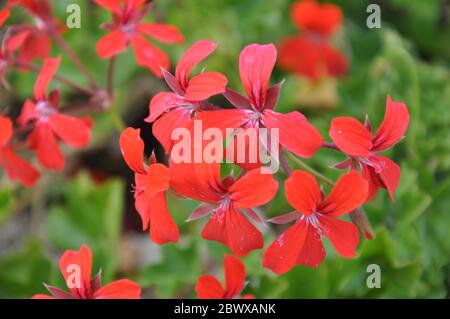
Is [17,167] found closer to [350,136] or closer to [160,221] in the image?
[160,221]

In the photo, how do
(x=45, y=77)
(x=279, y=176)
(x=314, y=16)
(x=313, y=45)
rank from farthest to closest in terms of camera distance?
(x=313, y=45)
(x=314, y=16)
(x=279, y=176)
(x=45, y=77)

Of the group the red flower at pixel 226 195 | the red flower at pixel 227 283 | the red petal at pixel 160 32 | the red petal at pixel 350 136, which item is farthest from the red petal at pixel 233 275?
the red petal at pixel 160 32

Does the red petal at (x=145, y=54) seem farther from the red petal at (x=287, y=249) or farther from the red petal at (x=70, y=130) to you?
the red petal at (x=287, y=249)

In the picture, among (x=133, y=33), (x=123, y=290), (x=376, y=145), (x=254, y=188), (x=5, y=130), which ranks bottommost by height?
(x=123, y=290)

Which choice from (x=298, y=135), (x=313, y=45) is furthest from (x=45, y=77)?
(x=313, y=45)

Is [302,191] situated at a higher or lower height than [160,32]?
lower

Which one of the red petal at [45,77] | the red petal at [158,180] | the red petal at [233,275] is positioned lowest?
the red petal at [233,275]
